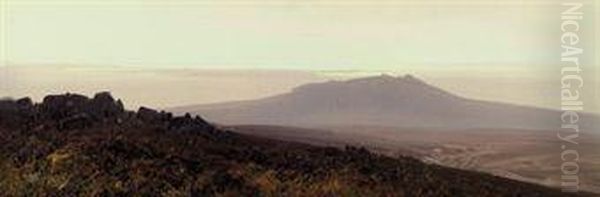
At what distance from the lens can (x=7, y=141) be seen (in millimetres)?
30422

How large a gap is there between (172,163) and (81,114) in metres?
9.10

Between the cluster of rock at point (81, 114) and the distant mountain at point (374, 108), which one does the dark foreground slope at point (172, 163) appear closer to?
the cluster of rock at point (81, 114)

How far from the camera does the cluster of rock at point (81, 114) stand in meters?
34.1

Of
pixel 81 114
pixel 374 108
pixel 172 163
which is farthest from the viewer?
pixel 374 108

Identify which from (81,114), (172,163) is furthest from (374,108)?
(172,163)

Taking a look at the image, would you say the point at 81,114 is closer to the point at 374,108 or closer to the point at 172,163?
the point at 172,163

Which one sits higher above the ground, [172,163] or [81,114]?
[81,114]

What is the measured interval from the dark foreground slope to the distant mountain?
14777 mm

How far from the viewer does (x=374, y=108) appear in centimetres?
6284

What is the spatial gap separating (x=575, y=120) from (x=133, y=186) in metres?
14.7

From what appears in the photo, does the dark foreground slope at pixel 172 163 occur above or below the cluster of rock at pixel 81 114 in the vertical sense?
below

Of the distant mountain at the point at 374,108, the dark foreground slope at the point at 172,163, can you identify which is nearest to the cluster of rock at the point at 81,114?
the dark foreground slope at the point at 172,163

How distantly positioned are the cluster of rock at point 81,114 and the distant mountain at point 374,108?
13.5 m

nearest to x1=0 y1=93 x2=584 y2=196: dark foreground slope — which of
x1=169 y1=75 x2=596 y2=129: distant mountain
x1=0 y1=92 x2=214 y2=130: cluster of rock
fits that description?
x1=0 y1=92 x2=214 y2=130: cluster of rock
